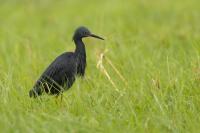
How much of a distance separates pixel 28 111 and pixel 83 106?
1.32 ft

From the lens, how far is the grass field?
477 centimetres

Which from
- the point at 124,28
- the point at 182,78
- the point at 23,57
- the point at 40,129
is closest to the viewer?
the point at 40,129

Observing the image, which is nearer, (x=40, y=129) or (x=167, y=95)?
(x=40, y=129)

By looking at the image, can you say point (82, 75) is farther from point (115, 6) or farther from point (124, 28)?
point (115, 6)

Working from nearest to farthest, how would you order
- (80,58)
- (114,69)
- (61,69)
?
(61,69), (80,58), (114,69)

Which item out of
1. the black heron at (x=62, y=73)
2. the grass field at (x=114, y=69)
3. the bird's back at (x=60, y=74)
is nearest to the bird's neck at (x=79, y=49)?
the black heron at (x=62, y=73)

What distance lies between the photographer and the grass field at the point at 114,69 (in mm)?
4766

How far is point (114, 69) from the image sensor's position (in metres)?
6.25

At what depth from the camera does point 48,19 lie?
10.7 m

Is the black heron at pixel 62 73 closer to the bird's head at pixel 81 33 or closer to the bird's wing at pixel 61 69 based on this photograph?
the bird's wing at pixel 61 69

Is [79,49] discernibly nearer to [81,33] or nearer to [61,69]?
[81,33]

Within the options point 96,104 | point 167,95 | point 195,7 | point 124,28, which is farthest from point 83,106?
point 195,7

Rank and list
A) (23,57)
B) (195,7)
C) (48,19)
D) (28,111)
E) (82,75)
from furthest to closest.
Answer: (48,19) → (195,7) → (23,57) → (82,75) → (28,111)

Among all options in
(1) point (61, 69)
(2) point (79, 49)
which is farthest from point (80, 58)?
(1) point (61, 69)
